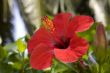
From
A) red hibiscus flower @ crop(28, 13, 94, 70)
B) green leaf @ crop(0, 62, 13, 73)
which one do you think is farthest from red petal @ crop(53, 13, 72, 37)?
green leaf @ crop(0, 62, 13, 73)

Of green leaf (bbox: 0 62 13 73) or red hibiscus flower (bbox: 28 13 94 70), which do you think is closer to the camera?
red hibiscus flower (bbox: 28 13 94 70)

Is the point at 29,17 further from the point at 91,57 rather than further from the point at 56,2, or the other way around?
the point at 91,57

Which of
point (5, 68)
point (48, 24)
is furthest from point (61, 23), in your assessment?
point (5, 68)

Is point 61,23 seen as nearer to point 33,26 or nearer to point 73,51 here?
point 73,51

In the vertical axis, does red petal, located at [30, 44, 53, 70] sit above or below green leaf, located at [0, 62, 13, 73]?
above

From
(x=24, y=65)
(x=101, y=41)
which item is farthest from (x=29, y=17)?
(x=101, y=41)

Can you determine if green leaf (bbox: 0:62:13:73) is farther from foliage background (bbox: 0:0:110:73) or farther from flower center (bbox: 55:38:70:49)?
flower center (bbox: 55:38:70:49)
